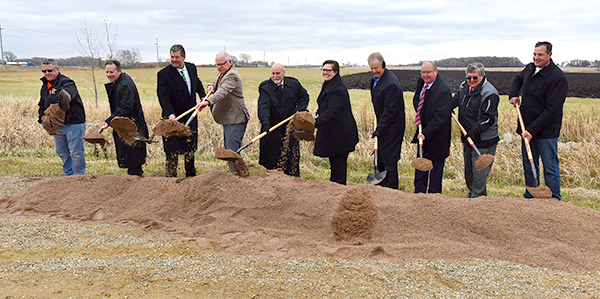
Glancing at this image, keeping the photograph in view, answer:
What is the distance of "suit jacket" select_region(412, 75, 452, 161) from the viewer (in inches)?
205

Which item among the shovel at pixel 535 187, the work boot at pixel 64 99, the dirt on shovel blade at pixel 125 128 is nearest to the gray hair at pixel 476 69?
the shovel at pixel 535 187

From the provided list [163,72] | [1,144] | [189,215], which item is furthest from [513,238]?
[1,144]

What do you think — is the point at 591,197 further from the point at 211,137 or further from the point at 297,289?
the point at 211,137

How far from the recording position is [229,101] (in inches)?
231

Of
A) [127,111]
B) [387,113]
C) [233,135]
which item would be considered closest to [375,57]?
[387,113]

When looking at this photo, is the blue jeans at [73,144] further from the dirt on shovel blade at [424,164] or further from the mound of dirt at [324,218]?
the dirt on shovel blade at [424,164]

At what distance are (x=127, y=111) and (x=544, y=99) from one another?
5.18 m

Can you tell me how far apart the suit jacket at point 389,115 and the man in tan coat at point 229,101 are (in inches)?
70.6

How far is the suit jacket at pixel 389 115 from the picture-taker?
5234 mm

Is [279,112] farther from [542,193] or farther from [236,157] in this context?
[542,193]

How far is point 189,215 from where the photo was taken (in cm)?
476

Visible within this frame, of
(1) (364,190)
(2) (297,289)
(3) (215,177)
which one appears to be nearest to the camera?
(2) (297,289)

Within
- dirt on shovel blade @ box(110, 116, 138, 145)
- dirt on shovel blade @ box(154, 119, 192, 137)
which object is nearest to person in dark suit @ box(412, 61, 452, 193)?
dirt on shovel blade @ box(154, 119, 192, 137)

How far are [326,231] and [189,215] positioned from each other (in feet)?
5.05
